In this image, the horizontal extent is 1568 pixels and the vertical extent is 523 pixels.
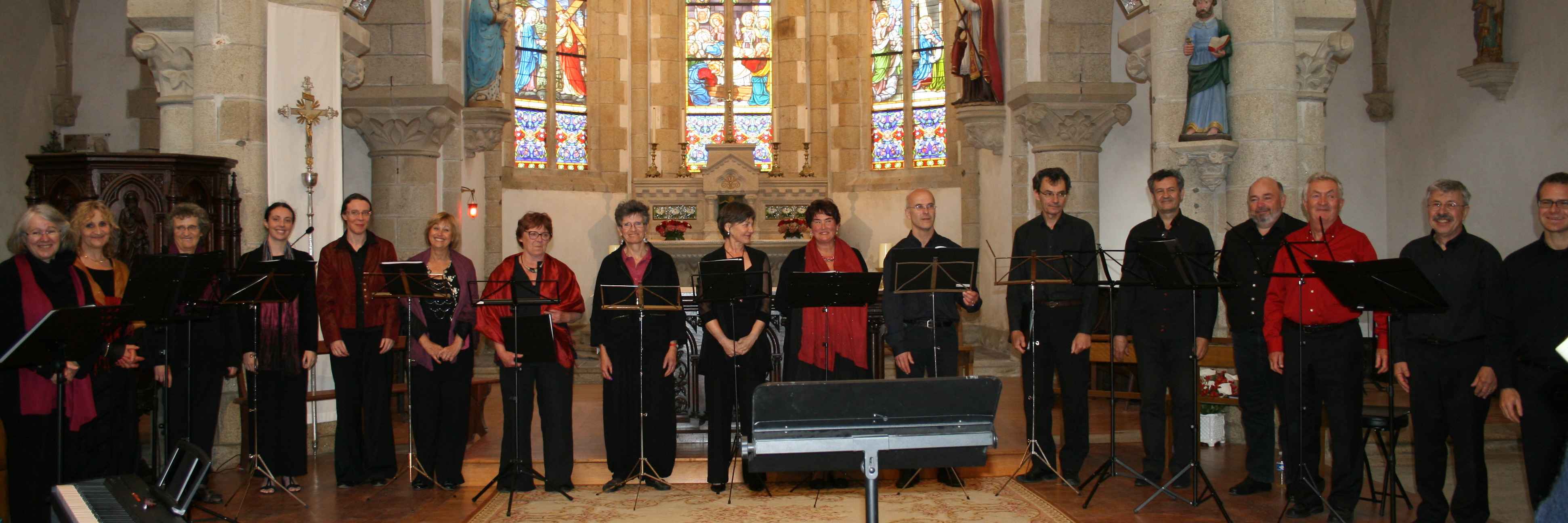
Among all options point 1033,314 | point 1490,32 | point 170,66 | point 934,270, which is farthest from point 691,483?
point 1490,32

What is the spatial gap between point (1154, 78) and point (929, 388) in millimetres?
4797

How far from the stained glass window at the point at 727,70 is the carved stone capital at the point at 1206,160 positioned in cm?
747

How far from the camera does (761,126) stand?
45.7 ft

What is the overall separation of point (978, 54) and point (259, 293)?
713 cm

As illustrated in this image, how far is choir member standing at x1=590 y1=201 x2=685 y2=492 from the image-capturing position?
218 inches

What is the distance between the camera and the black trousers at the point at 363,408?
5777 mm

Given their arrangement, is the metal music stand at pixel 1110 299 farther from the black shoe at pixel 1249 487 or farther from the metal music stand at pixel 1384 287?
the metal music stand at pixel 1384 287

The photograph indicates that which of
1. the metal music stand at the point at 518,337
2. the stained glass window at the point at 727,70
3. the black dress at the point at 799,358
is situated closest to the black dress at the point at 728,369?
the black dress at the point at 799,358

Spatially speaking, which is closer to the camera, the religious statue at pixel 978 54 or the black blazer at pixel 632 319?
the black blazer at pixel 632 319

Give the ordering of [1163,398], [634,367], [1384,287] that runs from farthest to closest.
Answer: [634,367] < [1163,398] < [1384,287]

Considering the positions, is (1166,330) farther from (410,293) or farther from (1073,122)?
(1073,122)

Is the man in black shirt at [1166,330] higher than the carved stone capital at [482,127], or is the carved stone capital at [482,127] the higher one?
the carved stone capital at [482,127]

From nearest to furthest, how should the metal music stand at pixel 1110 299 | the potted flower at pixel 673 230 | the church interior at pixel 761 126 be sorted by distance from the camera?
the metal music stand at pixel 1110 299
the church interior at pixel 761 126
the potted flower at pixel 673 230

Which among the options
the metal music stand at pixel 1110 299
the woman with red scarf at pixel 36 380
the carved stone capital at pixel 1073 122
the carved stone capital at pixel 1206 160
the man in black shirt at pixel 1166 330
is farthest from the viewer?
the carved stone capital at pixel 1073 122
